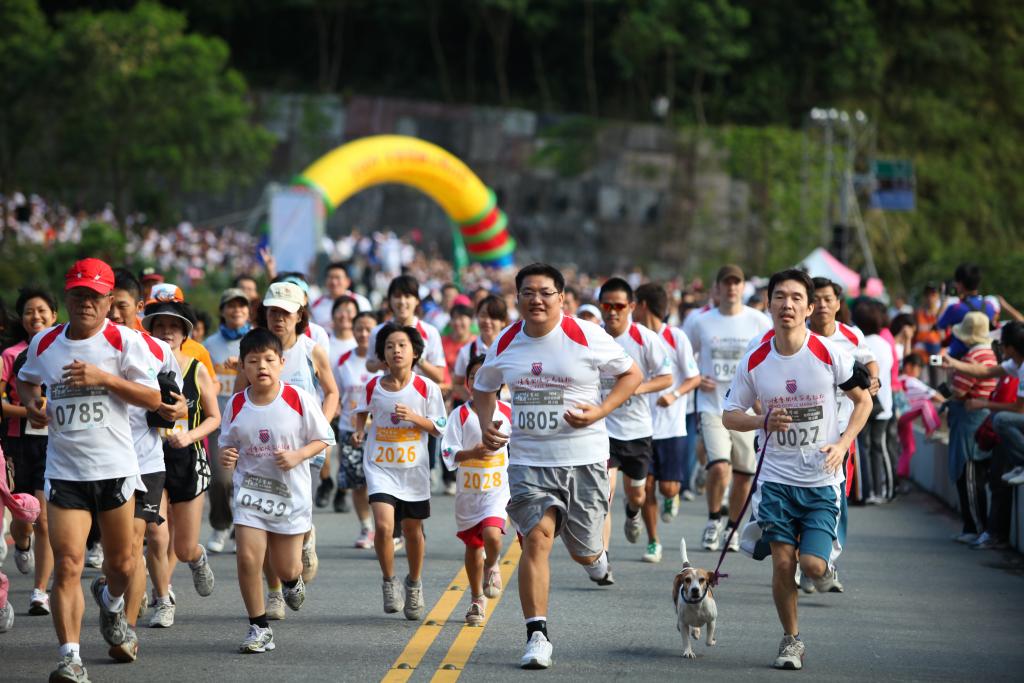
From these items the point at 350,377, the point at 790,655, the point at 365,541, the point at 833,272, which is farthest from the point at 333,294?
the point at 833,272

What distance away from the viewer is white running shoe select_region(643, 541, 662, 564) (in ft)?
38.4

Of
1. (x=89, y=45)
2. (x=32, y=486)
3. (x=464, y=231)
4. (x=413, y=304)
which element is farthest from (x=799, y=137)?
(x=32, y=486)

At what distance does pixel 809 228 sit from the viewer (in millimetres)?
51812

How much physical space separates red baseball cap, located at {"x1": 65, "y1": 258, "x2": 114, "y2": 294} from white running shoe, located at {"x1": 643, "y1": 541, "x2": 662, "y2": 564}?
211 inches

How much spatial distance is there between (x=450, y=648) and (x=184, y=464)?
6.48 feet

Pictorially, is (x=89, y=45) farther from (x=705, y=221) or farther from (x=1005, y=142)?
(x=1005, y=142)

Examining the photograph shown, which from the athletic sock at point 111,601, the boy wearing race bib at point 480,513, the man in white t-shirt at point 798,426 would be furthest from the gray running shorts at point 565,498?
the athletic sock at point 111,601

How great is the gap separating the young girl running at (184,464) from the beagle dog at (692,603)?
2704 millimetres

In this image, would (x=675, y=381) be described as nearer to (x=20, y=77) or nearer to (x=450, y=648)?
(x=450, y=648)


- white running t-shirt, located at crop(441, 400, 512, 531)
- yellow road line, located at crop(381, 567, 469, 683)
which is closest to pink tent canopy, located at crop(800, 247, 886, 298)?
yellow road line, located at crop(381, 567, 469, 683)

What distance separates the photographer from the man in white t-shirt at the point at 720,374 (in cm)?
1227

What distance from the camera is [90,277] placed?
7422 millimetres

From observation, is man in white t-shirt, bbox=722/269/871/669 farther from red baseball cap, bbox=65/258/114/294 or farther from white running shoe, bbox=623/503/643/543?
white running shoe, bbox=623/503/643/543

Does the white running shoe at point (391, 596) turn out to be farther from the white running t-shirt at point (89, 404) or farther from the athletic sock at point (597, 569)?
the white running t-shirt at point (89, 404)
